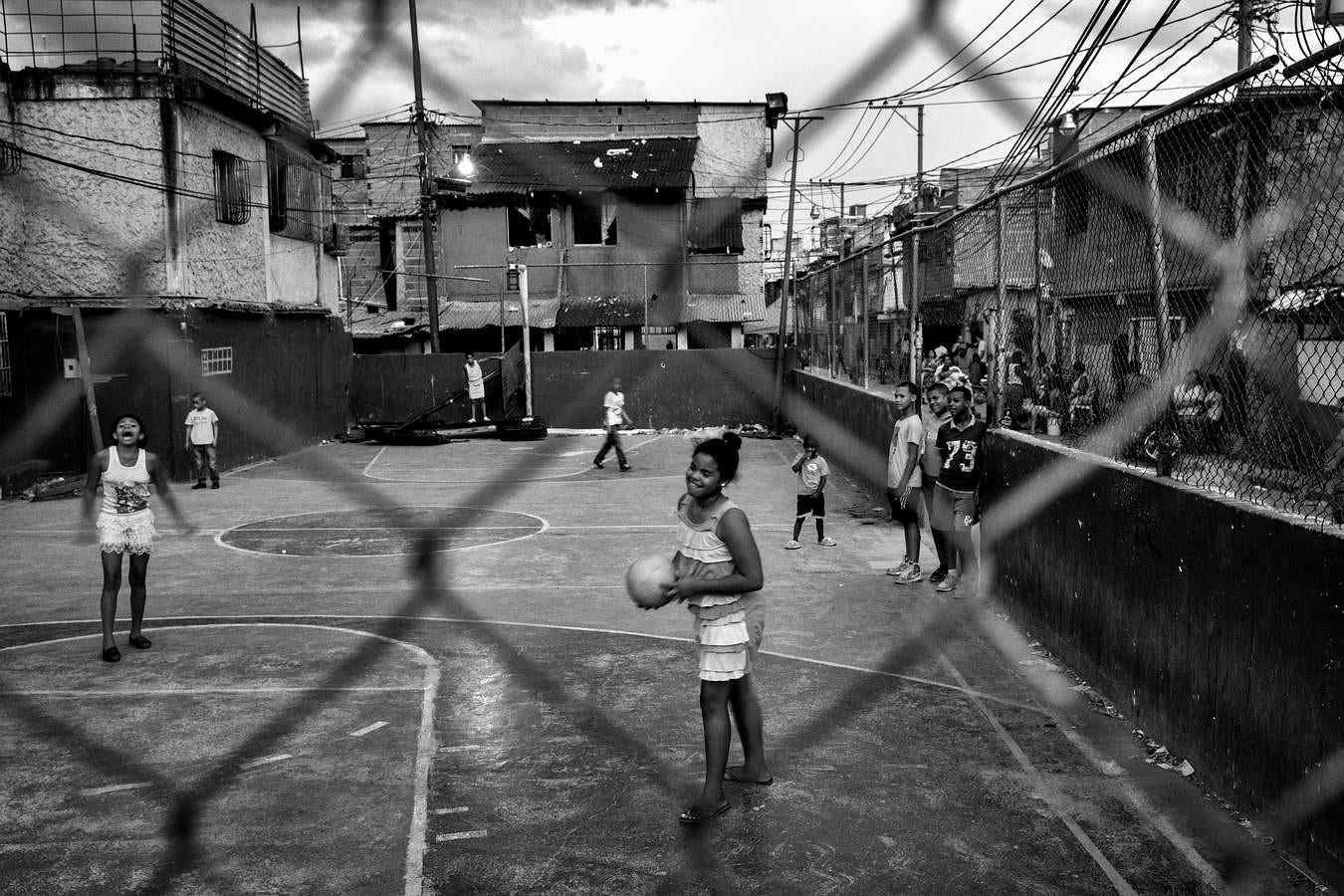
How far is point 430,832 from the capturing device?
5.26m

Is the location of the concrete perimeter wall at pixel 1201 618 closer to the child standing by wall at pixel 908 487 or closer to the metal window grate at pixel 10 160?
the child standing by wall at pixel 908 487

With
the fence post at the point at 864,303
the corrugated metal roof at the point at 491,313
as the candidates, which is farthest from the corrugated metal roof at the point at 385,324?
the fence post at the point at 864,303

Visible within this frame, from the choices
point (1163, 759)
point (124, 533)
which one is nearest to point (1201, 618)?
point (1163, 759)

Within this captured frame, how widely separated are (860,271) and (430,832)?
1328 cm

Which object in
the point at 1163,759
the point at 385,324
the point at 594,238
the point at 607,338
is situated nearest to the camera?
the point at 1163,759

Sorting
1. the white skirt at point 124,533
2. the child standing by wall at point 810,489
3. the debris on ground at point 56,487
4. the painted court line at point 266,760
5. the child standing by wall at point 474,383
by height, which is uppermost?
the child standing by wall at point 474,383

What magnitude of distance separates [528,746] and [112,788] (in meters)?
2.04

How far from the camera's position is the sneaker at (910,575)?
35.8 ft

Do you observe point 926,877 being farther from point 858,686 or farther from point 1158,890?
point 858,686

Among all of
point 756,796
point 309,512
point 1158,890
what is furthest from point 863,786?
point 309,512

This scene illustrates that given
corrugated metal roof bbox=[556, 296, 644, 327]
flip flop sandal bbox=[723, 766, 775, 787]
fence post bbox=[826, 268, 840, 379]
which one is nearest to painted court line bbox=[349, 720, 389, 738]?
flip flop sandal bbox=[723, 766, 775, 787]

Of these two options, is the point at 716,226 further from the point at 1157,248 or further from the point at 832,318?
the point at 1157,248

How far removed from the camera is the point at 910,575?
10945mm

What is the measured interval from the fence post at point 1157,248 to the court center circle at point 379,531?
28.1 feet
